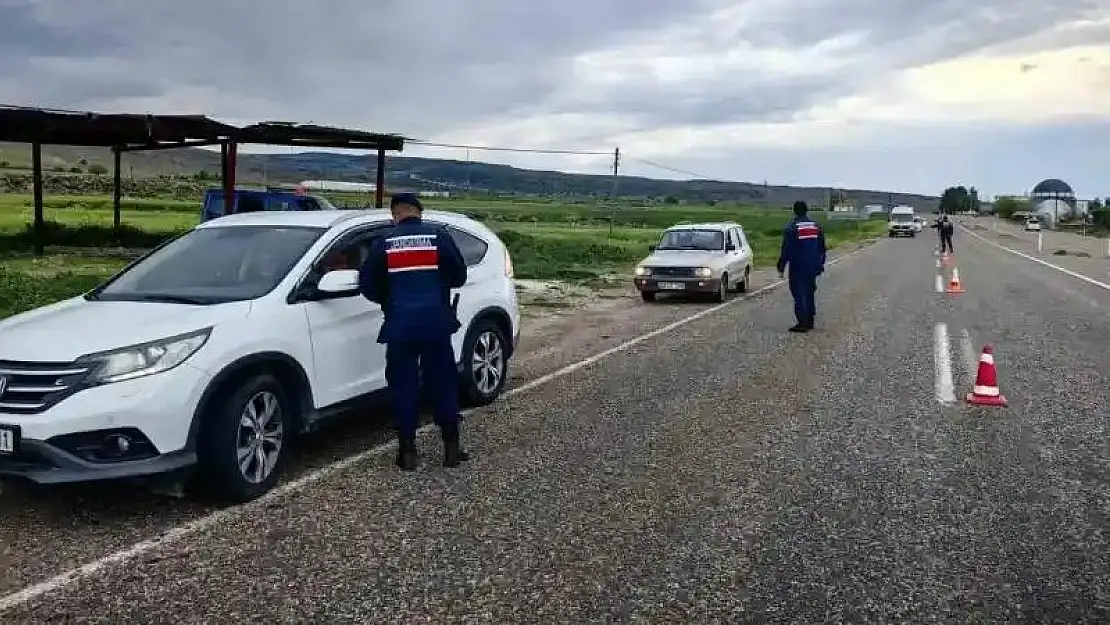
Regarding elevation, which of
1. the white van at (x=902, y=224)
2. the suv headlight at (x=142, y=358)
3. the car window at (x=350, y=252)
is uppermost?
the white van at (x=902, y=224)

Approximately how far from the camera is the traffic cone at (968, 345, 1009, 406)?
27.9 ft

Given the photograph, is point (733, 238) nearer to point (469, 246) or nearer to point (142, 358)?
point (469, 246)

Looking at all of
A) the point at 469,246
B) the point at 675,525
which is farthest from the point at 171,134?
the point at 675,525

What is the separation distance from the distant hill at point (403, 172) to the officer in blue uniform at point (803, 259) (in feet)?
174

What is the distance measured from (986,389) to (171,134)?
18.7m

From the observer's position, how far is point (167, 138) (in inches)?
897

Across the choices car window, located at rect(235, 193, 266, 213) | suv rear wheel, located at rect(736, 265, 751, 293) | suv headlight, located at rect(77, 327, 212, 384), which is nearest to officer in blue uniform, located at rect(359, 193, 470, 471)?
suv headlight, located at rect(77, 327, 212, 384)

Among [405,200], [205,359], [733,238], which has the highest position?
[405,200]

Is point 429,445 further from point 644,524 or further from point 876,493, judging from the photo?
point 876,493

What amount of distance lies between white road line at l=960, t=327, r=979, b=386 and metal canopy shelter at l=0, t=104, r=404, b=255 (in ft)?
42.0

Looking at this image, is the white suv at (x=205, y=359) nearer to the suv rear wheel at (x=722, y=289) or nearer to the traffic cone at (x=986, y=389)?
the traffic cone at (x=986, y=389)

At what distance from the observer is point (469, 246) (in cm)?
822

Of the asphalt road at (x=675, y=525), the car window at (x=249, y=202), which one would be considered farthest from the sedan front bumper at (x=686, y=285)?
the asphalt road at (x=675, y=525)

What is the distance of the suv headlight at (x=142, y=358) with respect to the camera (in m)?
5.00
